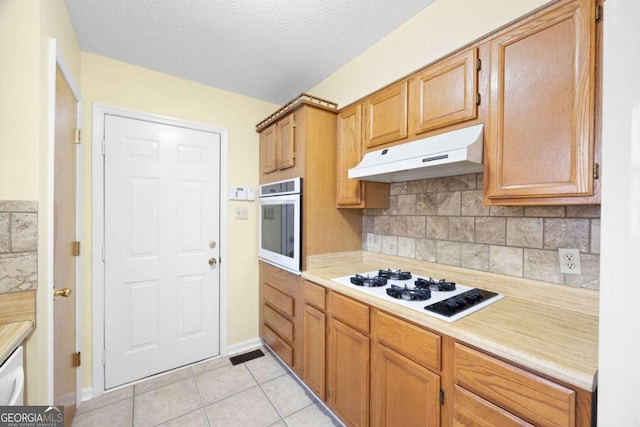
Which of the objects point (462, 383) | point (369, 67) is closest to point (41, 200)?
point (462, 383)

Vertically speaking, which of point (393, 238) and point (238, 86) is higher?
point (238, 86)

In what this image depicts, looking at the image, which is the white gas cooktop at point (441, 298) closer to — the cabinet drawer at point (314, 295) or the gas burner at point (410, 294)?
the gas burner at point (410, 294)

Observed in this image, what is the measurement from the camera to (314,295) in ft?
5.62

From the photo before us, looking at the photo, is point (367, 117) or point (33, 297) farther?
point (367, 117)

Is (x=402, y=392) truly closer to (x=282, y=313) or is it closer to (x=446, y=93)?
(x=282, y=313)

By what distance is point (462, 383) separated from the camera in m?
0.94

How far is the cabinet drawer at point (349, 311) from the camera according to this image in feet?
4.40

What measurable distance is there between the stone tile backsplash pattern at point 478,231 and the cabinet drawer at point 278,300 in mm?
805

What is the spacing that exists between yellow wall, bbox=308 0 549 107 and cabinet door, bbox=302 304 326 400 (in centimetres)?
167

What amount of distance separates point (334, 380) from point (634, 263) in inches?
58.8

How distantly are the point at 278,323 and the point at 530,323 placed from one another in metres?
1.77

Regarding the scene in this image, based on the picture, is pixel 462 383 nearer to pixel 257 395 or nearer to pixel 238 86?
pixel 257 395

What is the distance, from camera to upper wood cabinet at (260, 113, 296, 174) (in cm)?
200

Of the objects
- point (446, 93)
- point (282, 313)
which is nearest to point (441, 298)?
point (446, 93)
